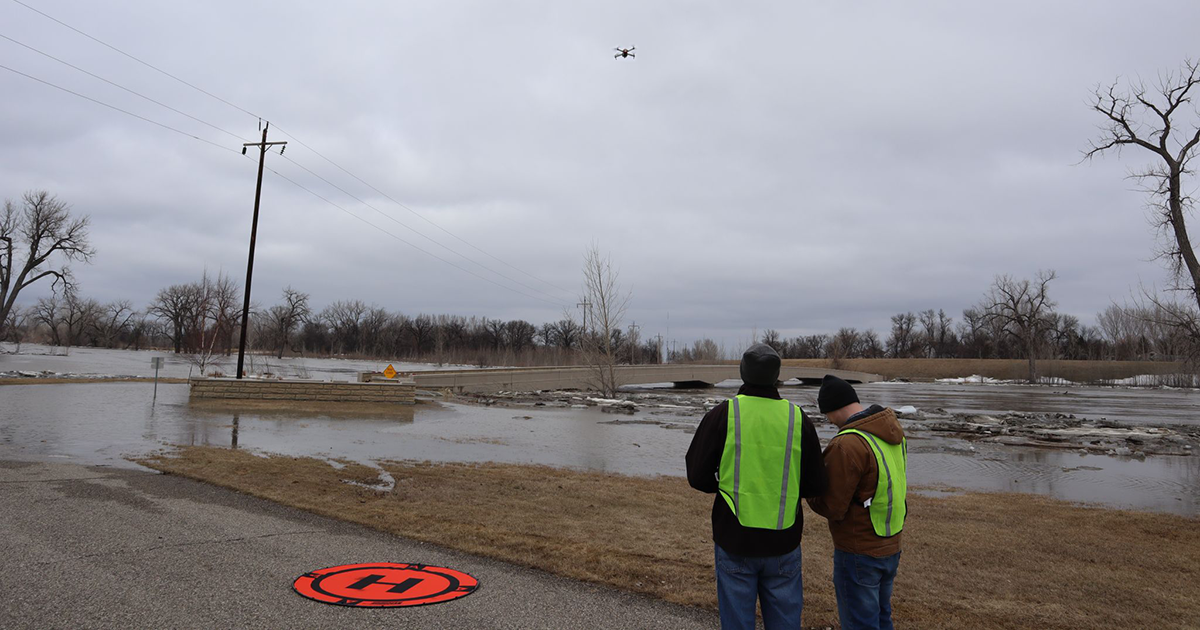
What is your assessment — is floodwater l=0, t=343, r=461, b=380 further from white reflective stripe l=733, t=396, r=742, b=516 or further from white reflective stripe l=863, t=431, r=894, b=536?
white reflective stripe l=863, t=431, r=894, b=536

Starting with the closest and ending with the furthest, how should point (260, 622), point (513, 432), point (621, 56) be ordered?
point (260, 622) → point (513, 432) → point (621, 56)

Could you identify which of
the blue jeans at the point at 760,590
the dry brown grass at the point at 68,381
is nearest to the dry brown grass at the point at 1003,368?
the dry brown grass at the point at 68,381

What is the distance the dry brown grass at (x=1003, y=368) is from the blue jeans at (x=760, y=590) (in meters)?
94.2

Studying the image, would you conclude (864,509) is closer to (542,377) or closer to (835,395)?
(835,395)

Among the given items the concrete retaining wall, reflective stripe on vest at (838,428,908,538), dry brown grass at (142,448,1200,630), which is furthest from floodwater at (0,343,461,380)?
reflective stripe on vest at (838,428,908,538)

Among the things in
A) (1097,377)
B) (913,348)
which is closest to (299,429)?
(1097,377)

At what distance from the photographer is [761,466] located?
3.64 metres

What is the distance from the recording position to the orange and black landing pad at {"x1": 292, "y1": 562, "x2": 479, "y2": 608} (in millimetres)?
5332

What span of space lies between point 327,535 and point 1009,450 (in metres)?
20.8

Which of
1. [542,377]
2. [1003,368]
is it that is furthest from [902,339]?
Result: [542,377]

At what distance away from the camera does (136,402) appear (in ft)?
73.2

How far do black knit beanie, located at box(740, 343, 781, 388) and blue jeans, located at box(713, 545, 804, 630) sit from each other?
36.4 inches

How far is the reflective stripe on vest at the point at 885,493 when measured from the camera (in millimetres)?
3939

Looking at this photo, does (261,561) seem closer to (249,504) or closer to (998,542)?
(249,504)
